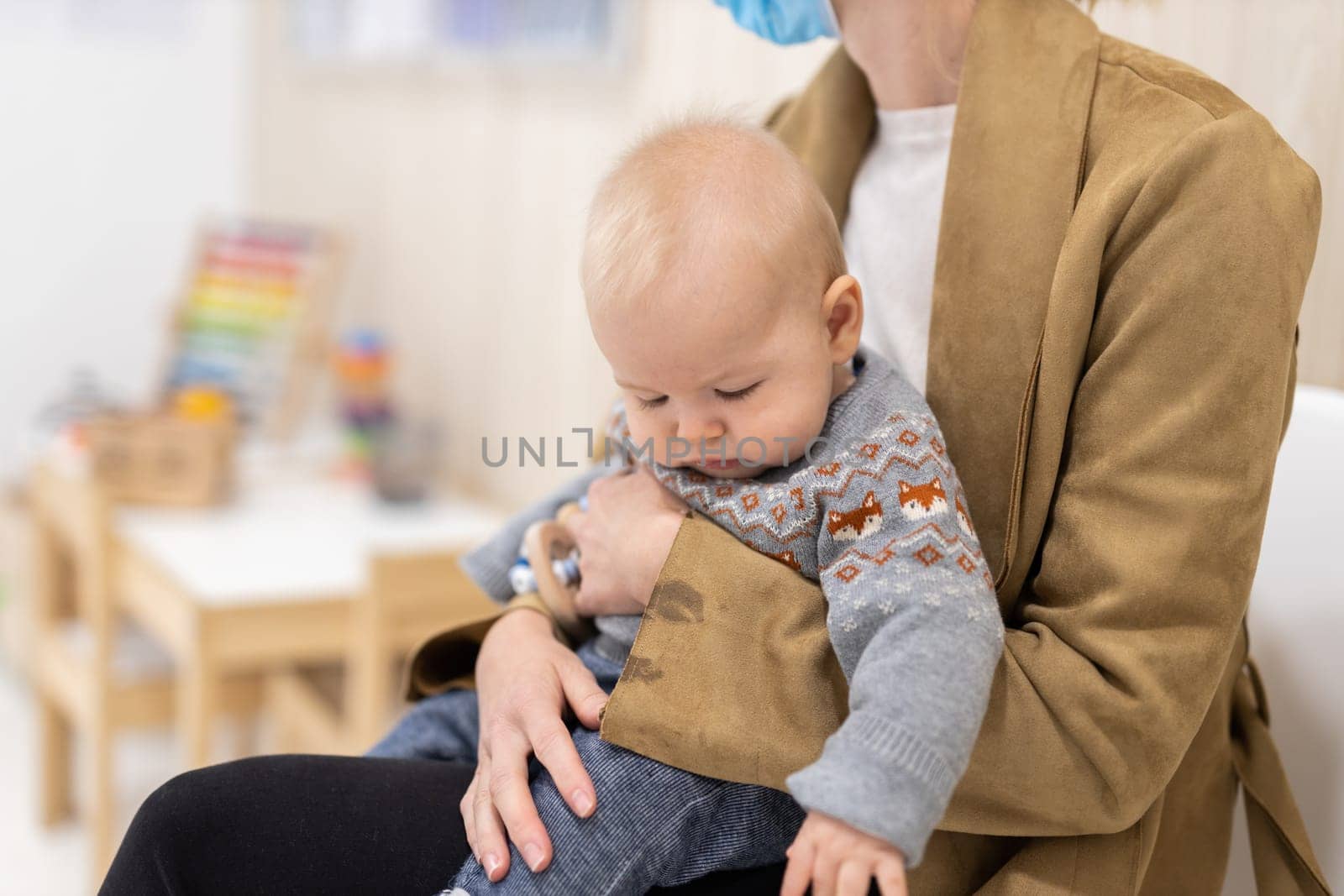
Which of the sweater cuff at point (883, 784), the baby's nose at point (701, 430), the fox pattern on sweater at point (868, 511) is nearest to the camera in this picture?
the sweater cuff at point (883, 784)

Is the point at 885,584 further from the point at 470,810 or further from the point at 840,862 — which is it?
the point at 470,810

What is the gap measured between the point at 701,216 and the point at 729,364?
0.11m

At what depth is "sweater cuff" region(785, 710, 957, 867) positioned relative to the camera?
2.44 feet

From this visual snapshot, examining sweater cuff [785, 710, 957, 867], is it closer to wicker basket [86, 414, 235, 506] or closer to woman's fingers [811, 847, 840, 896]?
woman's fingers [811, 847, 840, 896]

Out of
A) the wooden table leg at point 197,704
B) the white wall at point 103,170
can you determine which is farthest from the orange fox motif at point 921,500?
the white wall at point 103,170

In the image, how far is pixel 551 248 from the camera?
8.12 ft

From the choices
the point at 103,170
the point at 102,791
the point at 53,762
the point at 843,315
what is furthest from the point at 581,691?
the point at 103,170

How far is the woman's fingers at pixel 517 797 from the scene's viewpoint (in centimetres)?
90

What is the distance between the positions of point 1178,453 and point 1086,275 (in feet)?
0.47

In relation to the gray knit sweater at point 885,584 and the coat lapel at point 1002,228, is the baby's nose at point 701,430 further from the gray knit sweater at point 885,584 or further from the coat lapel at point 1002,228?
the coat lapel at point 1002,228

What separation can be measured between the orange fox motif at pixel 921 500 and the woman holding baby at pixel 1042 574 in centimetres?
9

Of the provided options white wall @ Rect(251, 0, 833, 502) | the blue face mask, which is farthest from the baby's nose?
white wall @ Rect(251, 0, 833, 502)

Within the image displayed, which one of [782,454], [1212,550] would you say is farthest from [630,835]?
[1212,550]

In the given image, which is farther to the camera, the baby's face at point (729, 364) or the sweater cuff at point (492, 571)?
the sweater cuff at point (492, 571)
